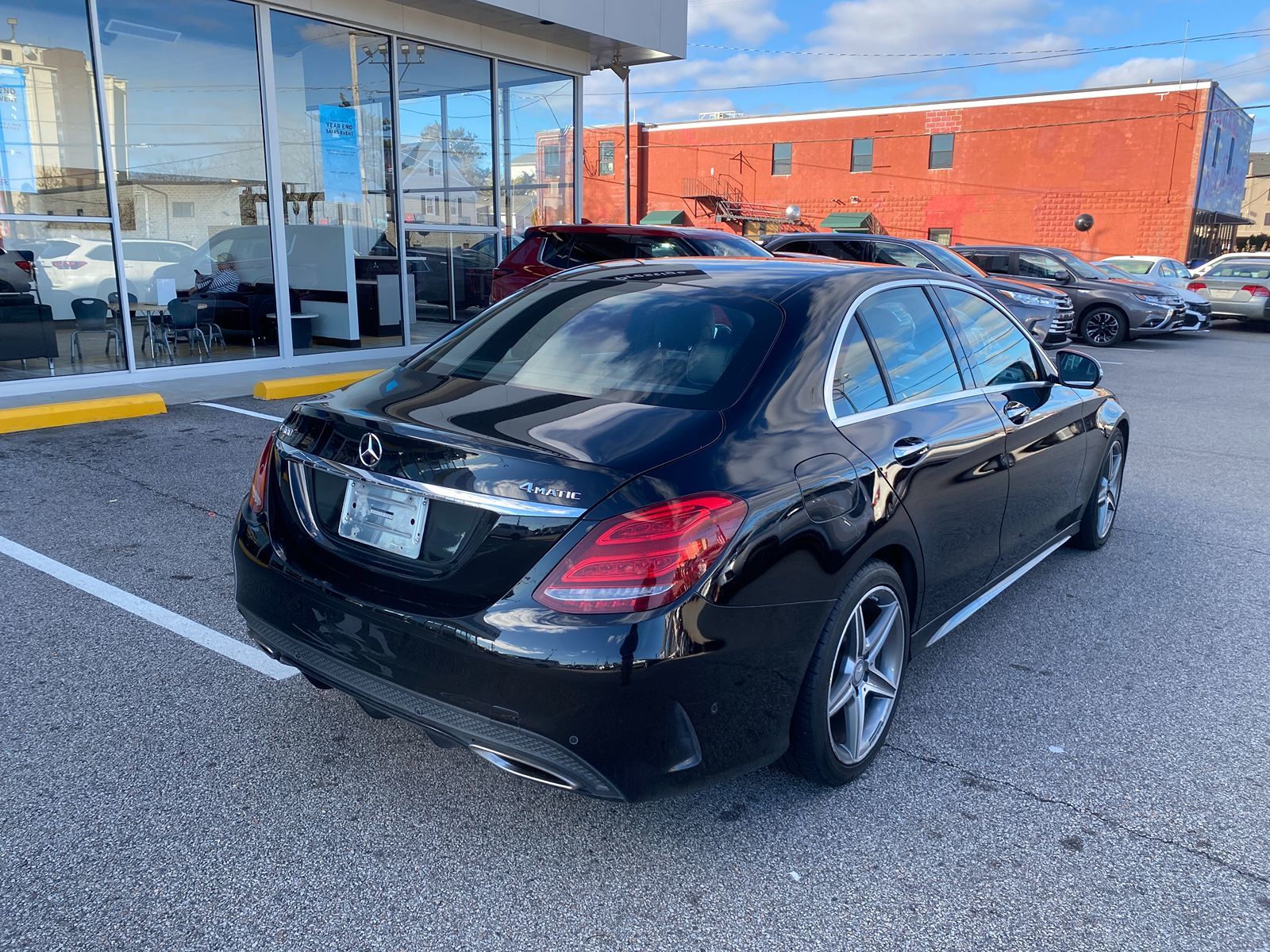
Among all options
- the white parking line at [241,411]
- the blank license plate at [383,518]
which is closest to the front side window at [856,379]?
the blank license plate at [383,518]

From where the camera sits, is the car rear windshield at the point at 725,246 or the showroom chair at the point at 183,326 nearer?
the car rear windshield at the point at 725,246

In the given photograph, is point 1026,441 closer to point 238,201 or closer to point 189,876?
point 189,876

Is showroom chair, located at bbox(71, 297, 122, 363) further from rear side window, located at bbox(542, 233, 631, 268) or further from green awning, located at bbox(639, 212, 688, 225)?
green awning, located at bbox(639, 212, 688, 225)

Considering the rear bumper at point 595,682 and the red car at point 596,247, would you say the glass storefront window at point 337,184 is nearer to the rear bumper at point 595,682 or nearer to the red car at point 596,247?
the red car at point 596,247

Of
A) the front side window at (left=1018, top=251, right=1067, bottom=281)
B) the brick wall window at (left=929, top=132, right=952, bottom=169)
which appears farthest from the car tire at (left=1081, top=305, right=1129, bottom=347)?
the brick wall window at (left=929, top=132, right=952, bottom=169)

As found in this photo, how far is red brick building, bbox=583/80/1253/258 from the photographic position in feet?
108

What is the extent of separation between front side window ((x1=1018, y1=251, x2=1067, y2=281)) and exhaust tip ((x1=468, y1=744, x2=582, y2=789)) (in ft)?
52.4

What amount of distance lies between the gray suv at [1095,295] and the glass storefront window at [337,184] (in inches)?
387

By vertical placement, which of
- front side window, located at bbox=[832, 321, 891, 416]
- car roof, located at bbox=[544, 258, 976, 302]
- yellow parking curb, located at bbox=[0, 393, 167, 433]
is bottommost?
yellow parking curb, located at bbox=[0, 393, 167, 433]

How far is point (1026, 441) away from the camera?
3904 mm

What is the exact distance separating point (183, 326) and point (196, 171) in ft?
7.04

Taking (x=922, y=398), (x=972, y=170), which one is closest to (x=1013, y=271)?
(x=922, y=398)

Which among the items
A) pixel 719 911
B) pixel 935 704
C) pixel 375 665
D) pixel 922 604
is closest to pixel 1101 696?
pixel 935 704

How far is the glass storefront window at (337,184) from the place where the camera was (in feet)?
37.0
